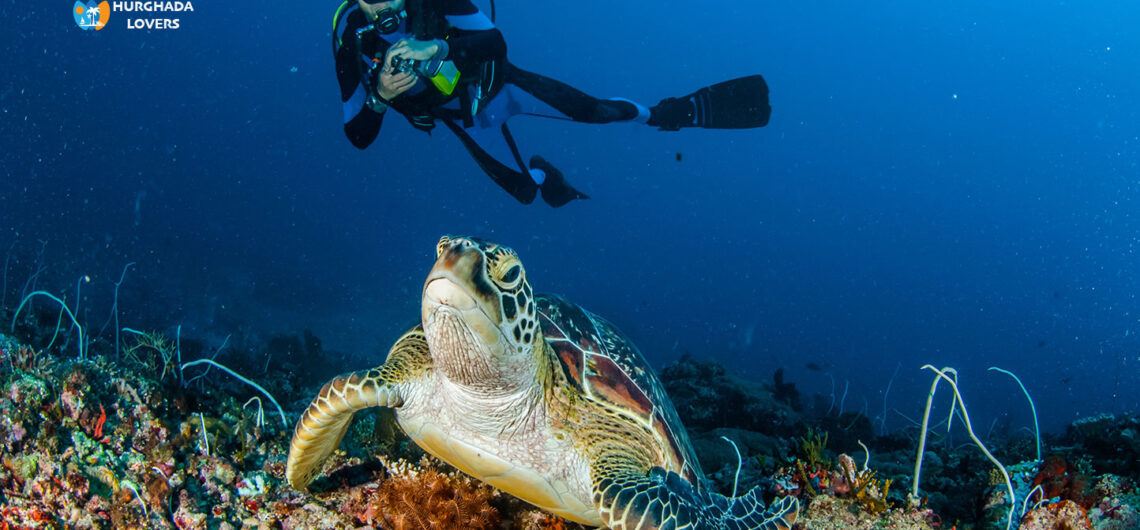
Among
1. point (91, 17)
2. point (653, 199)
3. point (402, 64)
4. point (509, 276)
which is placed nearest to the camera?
point (509, 276)

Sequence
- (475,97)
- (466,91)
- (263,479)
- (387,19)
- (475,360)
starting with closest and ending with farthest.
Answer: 1. (475,360)
2. (263,479)
3. (387,19)
4. (466,91)
5. (475,97)

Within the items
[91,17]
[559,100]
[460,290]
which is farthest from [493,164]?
[91,17]

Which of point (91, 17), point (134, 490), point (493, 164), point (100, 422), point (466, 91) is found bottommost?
point (134, 490)

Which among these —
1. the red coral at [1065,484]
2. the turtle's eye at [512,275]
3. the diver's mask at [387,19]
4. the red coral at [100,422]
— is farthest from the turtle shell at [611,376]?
the diver's mask at [387,19]

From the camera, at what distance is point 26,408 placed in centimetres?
265

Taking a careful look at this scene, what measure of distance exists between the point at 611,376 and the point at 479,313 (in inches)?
44.9

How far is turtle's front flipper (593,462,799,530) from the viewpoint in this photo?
197 centimetres

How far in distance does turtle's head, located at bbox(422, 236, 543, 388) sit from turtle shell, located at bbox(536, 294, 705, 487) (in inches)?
19.0

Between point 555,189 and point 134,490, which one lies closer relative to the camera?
point 134,490

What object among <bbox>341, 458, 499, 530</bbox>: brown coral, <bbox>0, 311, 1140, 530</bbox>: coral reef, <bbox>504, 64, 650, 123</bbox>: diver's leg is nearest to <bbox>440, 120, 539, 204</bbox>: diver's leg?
<bbox>504, 64, 650, 123</bbox>: diver's leg

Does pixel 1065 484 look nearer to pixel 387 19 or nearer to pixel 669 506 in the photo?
pixel 669 506

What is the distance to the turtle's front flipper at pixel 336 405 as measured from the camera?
2.32 metres

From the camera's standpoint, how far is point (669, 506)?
6.63 feet

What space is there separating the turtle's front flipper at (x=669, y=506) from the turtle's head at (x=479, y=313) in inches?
23.9
